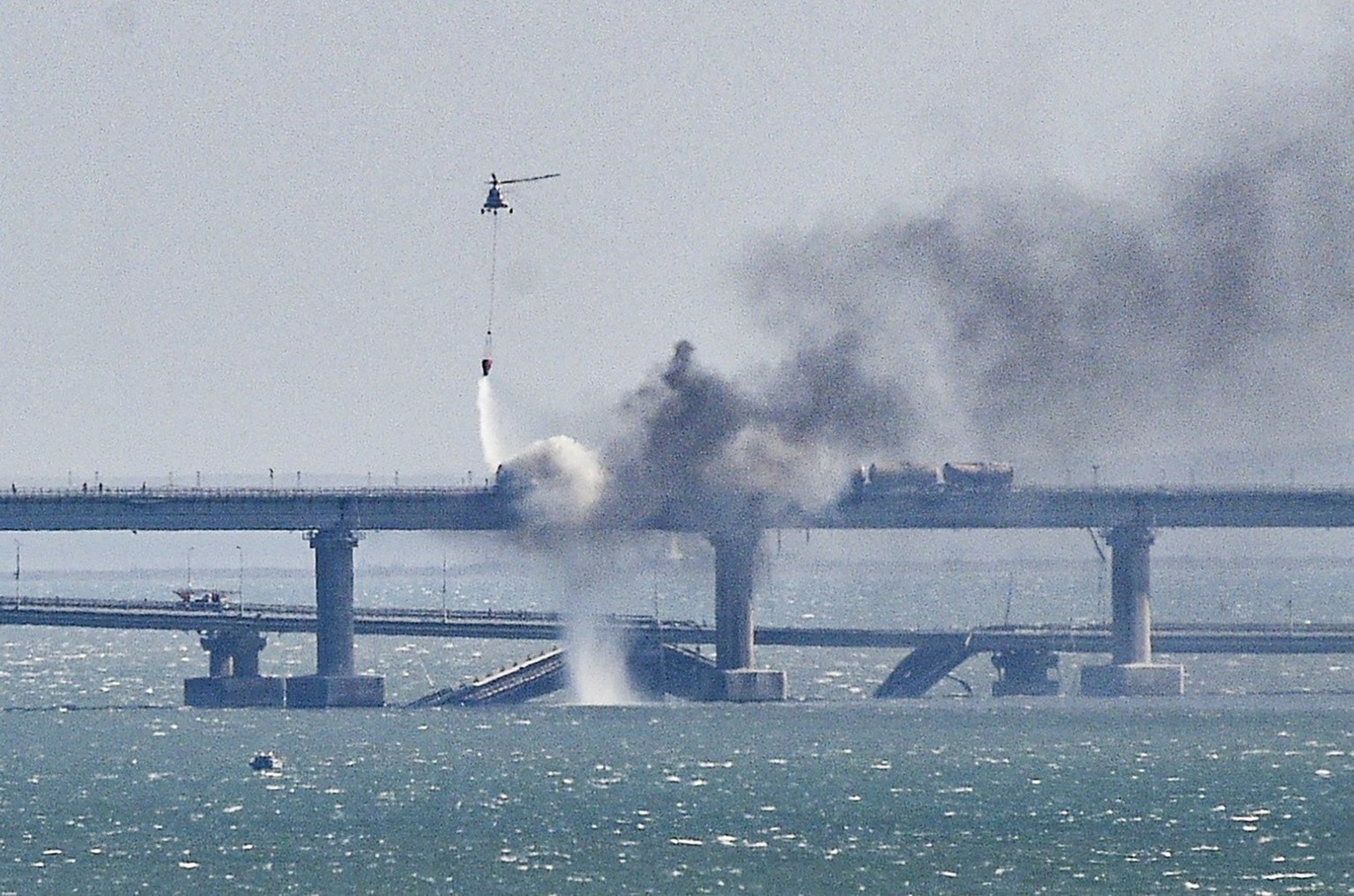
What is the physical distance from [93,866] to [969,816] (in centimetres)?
4441

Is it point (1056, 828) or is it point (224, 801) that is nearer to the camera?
point (1056, 828)

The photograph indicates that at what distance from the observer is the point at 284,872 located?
16225cm

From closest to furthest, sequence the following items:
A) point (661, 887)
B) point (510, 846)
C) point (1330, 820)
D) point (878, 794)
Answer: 1. point (661, 887)
2. point (510, 846)
3. point (1330, 820)
4. point (878, 794)

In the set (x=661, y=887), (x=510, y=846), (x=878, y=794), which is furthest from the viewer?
(x=878, y=794)

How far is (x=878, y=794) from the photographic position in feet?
640

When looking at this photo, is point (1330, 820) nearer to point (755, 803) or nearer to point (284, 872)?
point (755, 803)

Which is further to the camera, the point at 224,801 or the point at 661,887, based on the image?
the point at 224,801

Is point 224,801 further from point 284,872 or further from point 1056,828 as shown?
point 1056,828

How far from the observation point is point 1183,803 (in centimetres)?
19088

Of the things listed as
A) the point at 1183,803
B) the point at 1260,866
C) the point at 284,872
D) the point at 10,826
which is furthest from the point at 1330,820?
the point at 10,826

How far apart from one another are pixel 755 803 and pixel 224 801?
27.9 metres

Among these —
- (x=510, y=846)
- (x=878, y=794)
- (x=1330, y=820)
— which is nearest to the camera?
(x=510, y=846)

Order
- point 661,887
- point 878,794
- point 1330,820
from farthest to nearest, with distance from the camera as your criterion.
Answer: point 878,794
point 1330,820
point 661,887

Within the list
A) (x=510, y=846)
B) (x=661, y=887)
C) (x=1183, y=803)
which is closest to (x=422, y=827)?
(x=510, y=846)
